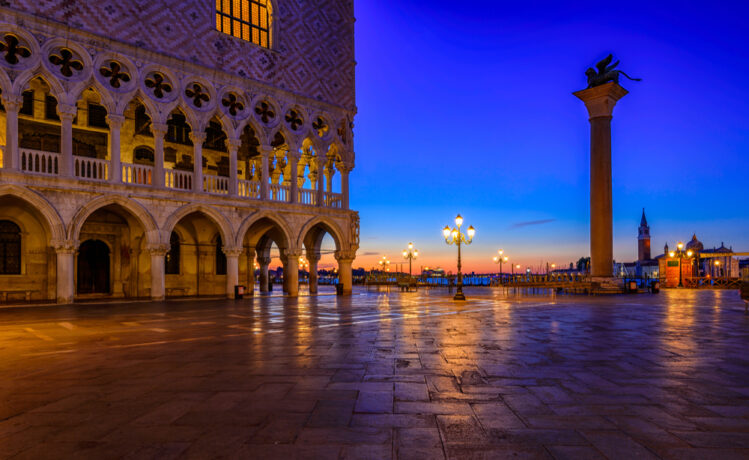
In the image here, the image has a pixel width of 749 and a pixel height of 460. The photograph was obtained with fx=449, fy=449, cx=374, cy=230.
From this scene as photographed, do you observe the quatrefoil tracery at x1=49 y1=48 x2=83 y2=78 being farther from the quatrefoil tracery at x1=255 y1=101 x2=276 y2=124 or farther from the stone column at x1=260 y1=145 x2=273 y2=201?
the stone column at x1=260 y1=145 x2=273 y2=201

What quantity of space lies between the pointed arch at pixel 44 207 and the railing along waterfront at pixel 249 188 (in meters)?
7.89

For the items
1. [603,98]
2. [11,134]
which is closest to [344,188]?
[11,134]

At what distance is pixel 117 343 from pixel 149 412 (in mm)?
5151

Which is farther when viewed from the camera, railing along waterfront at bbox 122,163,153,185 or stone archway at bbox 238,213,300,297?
stone archway at bbox 238,213,300,297

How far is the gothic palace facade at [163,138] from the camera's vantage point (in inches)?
690

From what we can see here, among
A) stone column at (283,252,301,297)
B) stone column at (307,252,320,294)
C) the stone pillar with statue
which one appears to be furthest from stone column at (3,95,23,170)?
the stone pillar with statue

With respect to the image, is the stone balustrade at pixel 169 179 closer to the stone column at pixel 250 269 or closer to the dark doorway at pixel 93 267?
the dark doorway at pixel 93 267

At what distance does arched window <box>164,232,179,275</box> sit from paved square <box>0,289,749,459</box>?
1485cm

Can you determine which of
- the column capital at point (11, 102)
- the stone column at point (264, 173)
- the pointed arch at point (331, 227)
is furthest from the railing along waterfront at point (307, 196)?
the column capital at point (11, 102)

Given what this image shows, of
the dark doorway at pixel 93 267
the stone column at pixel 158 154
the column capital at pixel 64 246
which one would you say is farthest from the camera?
the dark doorway at pixel 93 267

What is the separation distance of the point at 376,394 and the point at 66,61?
1969 centimetres

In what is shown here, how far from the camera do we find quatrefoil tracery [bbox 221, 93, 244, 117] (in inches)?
872

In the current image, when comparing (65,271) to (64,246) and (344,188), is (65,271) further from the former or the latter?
(344,188)

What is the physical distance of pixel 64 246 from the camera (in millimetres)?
17438
